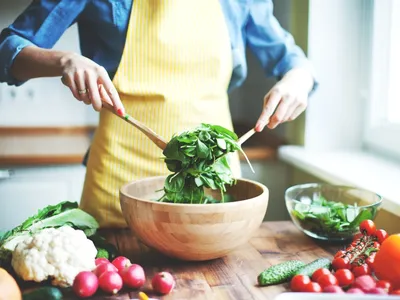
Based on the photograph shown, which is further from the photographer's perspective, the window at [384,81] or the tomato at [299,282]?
the window at [384,81]

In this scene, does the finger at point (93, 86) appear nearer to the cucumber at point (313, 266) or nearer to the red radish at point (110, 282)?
the red radish at point (110, 282)

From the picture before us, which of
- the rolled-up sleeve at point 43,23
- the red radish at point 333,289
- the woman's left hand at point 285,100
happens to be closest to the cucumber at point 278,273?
the red radish at point 333,289

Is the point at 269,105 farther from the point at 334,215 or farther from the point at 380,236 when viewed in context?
the point at 380,236

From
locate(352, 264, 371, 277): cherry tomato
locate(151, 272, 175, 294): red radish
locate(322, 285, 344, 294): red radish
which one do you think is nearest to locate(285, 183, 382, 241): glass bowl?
locate(352, 264, 371, 277): cherry tomato

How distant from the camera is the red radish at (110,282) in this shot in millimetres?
1012

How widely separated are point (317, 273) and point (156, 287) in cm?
28

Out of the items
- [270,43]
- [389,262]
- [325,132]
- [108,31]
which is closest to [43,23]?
[108,31]

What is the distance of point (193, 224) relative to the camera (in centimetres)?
109

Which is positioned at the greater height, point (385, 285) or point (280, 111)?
point (280, 111)

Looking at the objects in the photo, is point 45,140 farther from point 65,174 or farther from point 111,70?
point 111,70

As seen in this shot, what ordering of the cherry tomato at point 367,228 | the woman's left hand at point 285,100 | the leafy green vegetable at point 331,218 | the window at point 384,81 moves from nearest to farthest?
the cherry tomato at point 367,228 < the leafy green vegetable at point 331,218 < the woman's left hand at point 285,100 < the window at point 384,81

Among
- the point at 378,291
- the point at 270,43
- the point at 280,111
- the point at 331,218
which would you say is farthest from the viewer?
the point at 270,43

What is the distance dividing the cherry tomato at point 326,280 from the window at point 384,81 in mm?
908

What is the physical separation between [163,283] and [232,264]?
0.21m
